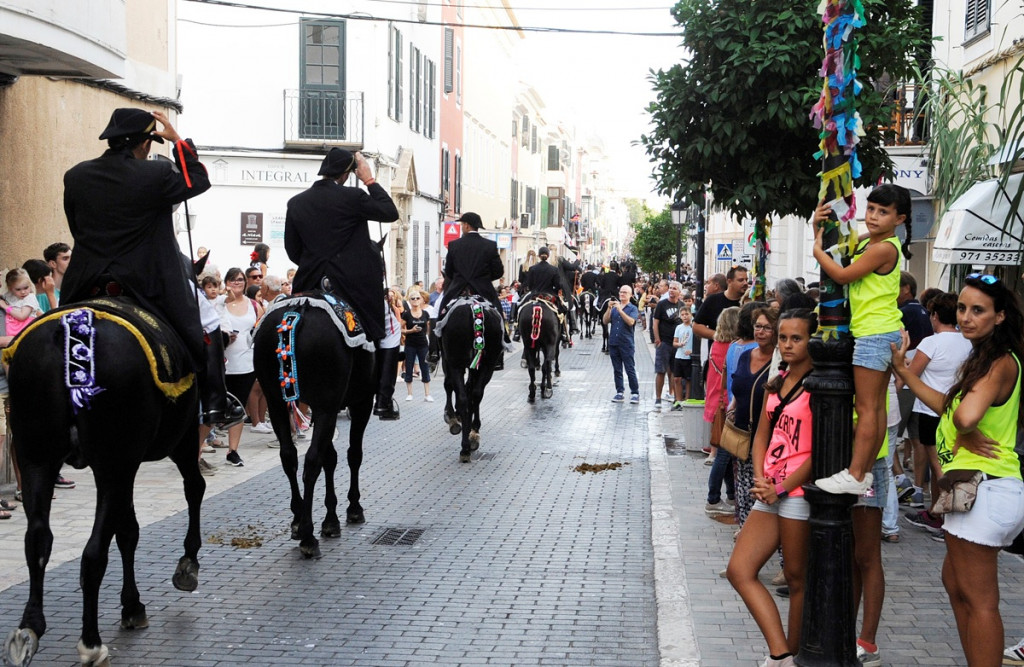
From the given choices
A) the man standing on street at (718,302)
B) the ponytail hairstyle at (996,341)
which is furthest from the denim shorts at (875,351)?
the man standing on street at (718,302)

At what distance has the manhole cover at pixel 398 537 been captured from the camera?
28.9 feet

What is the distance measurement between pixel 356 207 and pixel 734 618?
401cm

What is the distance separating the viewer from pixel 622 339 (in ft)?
64.2

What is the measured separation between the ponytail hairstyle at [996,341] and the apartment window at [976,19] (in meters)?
11.0

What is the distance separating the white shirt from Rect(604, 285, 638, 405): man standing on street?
34.6 feet

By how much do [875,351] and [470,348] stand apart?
846 centimetres

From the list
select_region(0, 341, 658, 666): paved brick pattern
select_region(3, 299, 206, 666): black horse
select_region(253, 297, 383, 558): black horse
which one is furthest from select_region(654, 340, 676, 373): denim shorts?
select_region(3, 299, 206, 666): black horse

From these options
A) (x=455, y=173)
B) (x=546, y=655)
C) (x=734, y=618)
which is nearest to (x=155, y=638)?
(x=546, y=655)

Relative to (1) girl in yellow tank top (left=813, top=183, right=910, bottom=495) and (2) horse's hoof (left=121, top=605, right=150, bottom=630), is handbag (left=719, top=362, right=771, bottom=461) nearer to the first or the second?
(1) girl in yellow tank top (left=813, top=183, right=910, bottom=495)

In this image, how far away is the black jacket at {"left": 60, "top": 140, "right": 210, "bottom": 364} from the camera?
6.32 metres

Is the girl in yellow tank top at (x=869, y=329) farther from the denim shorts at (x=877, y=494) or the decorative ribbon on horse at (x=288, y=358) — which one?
the decorative ribbon on horse at (x=288, y=358)

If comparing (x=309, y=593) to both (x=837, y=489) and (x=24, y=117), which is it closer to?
(x=837, y=489)

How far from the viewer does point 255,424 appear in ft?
49.5

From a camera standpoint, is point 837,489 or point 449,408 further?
point 449,408
